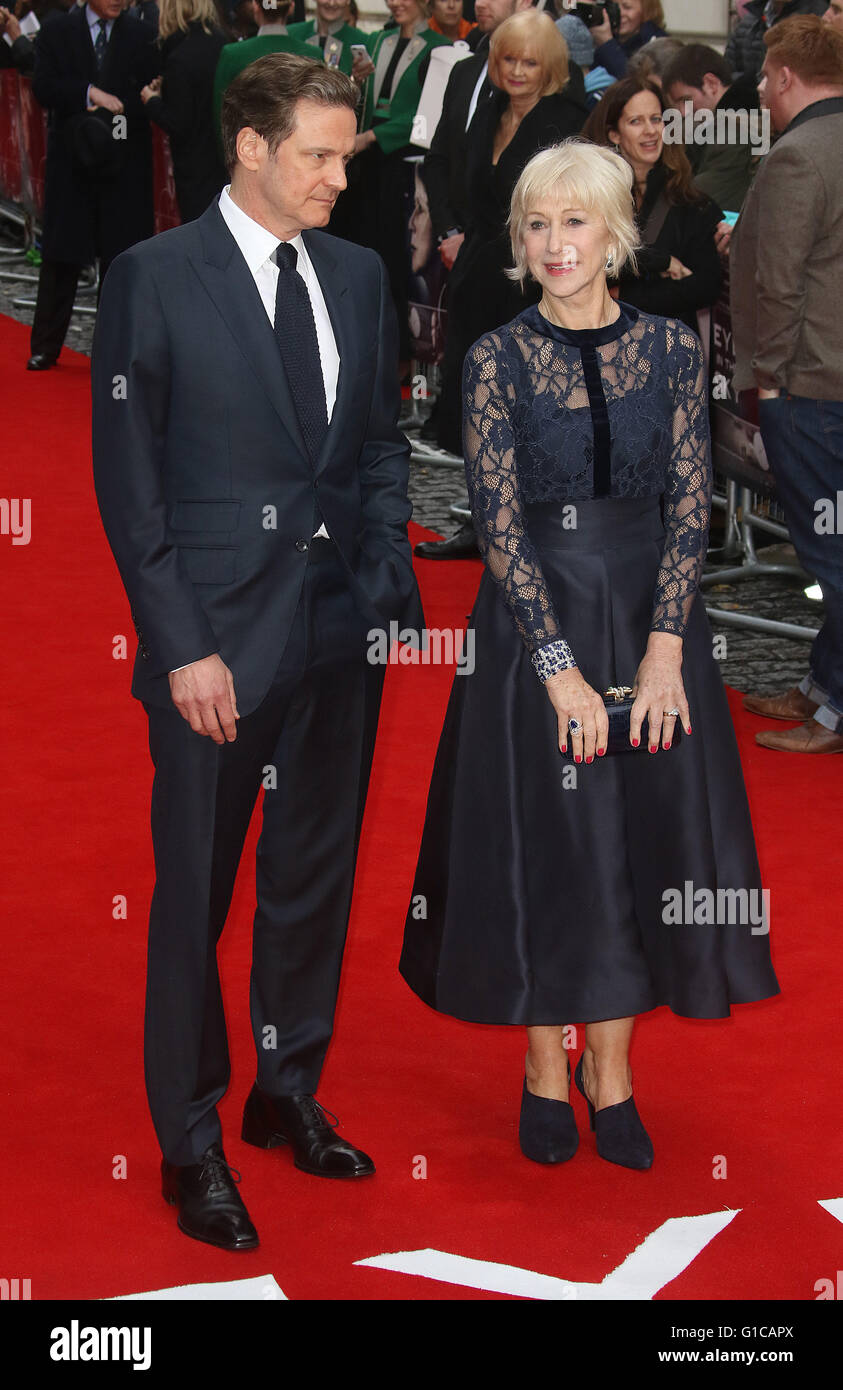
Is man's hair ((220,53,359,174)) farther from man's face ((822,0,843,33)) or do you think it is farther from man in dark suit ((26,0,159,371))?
man in dark suit ((26,0,159,371))

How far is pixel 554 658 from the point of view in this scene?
3.44 metres

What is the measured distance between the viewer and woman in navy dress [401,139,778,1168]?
11.3 feet

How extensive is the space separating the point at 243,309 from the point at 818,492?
326 cm

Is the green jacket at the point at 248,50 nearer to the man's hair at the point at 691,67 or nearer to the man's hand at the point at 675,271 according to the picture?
the man's hair at the point at 691,67

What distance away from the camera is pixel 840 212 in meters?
5.77

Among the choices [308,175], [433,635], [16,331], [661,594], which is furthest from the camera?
[16,331]

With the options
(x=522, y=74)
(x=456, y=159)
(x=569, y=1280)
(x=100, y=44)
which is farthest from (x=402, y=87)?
(x=569, y=1280)

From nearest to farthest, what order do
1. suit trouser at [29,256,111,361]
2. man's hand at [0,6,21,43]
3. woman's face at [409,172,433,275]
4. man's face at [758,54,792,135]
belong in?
man's face at [758,54,792,135]
woman's face at [409,172,433,275]
suit trouser at [29,256,111,361]
man's hand at [0,6,21,43]

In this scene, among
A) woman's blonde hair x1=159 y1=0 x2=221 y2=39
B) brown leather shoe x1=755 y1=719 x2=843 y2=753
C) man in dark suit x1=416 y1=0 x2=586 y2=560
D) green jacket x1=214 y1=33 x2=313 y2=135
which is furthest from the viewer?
woman's blonde hair x1=159 y1=0 x2=221 y2=39

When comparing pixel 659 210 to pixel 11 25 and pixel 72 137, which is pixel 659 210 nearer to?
pixel 72 137

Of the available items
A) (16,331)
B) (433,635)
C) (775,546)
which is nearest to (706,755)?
(433,635)

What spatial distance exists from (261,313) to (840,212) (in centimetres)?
316

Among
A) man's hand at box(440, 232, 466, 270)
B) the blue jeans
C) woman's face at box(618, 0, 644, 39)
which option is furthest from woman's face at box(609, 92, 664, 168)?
woman's face at box(618, 0, 644, 39)

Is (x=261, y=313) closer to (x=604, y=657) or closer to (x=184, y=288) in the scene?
(x=184, y=288)
